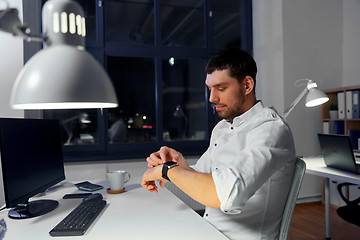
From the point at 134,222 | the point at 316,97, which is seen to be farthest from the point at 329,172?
the point at 134,222

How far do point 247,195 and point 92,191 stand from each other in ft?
3.08

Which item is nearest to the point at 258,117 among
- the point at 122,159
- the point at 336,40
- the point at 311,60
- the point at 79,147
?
the point at 122,159

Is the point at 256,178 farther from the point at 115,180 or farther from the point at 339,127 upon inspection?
the point at 339,127

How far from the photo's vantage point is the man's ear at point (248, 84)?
132cm

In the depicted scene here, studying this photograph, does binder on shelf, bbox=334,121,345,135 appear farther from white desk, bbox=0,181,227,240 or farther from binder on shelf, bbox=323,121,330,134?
white desk, bbox=0,181,227,240

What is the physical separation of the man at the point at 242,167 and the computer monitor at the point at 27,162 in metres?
0.48

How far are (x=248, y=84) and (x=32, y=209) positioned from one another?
1124 mm

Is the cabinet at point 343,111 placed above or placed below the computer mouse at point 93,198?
above

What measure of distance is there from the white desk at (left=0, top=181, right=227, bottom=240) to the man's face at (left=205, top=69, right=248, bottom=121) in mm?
514

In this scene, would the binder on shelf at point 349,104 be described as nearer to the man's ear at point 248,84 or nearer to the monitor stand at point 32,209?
the man's ear at point 248,84

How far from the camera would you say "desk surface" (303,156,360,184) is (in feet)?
6.16

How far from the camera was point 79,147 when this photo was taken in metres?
3.11

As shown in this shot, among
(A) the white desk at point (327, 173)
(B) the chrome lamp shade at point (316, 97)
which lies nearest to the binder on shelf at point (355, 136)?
(A) the white desk at point (327, 173)

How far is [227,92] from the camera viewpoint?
4.32 feet
